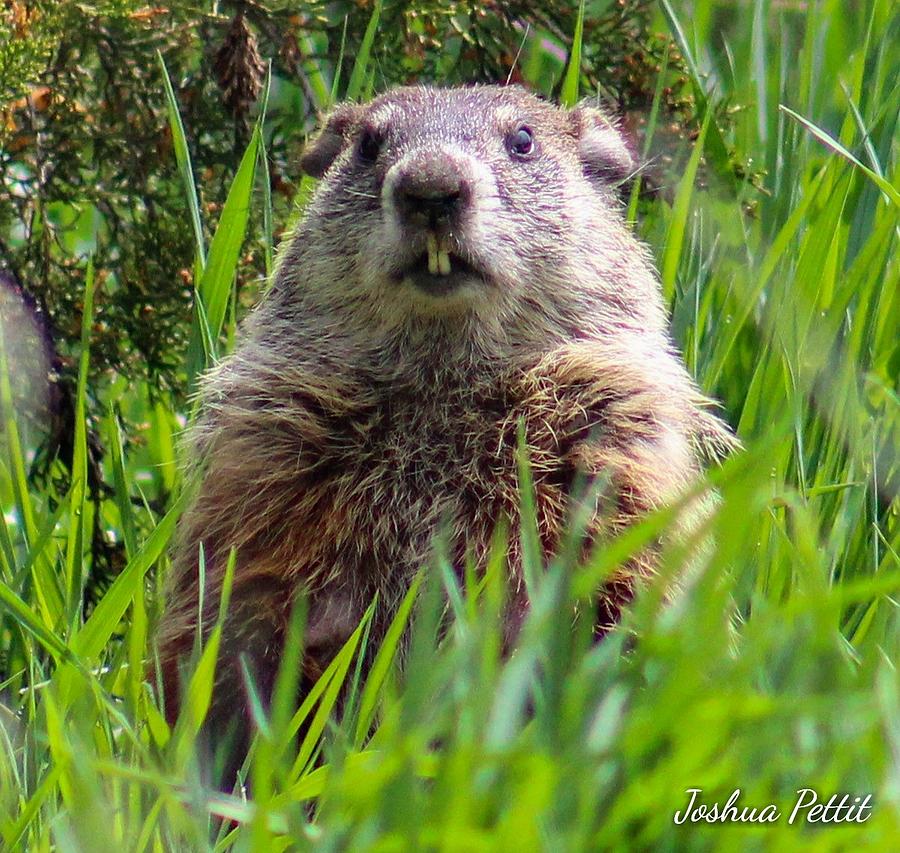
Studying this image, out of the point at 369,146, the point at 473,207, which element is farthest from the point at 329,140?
the point at 473,207

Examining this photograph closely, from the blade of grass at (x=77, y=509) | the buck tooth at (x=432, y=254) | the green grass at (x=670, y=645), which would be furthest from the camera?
the buck tooth at (x=432, y=254)

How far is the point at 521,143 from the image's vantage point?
3.21 meters

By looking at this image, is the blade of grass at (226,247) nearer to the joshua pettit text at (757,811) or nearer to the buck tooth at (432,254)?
the buck tooth at (432,254)

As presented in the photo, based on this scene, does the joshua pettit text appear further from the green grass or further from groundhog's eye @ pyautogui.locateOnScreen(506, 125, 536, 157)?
groundhog's eye @ pyautogui.locateOnScreen(506, 125, 536, 157)

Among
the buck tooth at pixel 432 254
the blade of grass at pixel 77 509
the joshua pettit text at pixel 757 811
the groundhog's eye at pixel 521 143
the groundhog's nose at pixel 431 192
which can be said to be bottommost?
the blade of grass at pixel 77 509

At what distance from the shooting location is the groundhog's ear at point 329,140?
3.49m

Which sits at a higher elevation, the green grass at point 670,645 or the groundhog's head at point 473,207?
the groundhog's head at point 473,207

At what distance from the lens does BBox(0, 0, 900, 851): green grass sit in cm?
148

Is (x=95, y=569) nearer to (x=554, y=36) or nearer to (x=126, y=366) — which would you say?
(x=126, y=366)

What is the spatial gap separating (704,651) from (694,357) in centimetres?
188

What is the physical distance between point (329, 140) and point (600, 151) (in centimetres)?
67

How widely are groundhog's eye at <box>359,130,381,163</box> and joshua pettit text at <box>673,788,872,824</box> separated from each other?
6.36ft

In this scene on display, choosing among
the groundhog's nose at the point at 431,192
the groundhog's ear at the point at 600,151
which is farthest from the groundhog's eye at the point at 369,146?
the groundhog's ear at the point at 600,151

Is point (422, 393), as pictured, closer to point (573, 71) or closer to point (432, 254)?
point (432, 254)
